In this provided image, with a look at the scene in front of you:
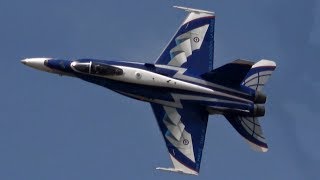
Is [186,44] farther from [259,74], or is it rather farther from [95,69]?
[95,69]

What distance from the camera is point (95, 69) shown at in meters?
66.1

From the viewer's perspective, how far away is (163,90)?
66188mm

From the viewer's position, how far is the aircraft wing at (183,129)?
→ 66.3 metres

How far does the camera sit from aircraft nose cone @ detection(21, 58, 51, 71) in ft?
220

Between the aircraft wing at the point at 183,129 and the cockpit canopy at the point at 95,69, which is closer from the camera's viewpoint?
the cockpit canopy at the point at 95,69

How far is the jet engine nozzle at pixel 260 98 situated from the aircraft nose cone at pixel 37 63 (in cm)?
1336

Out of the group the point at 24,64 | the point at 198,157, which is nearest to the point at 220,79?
the point at 198,157

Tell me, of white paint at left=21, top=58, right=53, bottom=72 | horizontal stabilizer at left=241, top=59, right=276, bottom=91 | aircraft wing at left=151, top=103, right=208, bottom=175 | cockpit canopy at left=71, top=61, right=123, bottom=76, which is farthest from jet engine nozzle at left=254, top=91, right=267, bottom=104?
white paint at left=21, top=58, right=53, bottom=72

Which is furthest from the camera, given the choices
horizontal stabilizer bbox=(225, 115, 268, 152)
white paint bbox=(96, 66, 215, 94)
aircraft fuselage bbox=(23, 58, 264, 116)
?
horizontal stabilizer bbox=(225, 115, 268, 152)

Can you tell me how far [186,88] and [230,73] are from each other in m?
2.94

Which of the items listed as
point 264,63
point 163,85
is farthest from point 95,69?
point 264,63

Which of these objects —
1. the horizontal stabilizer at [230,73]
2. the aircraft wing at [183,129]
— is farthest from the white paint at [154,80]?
the aircraft wing at [183,129]

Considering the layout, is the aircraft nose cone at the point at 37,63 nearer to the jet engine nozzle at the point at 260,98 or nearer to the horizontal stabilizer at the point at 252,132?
the horizontal stabilizer at the point at 252,132

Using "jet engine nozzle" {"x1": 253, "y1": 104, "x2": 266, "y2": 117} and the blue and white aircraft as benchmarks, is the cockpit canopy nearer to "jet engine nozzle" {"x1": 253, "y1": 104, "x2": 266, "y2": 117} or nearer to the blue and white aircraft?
the blue and white aircraft
